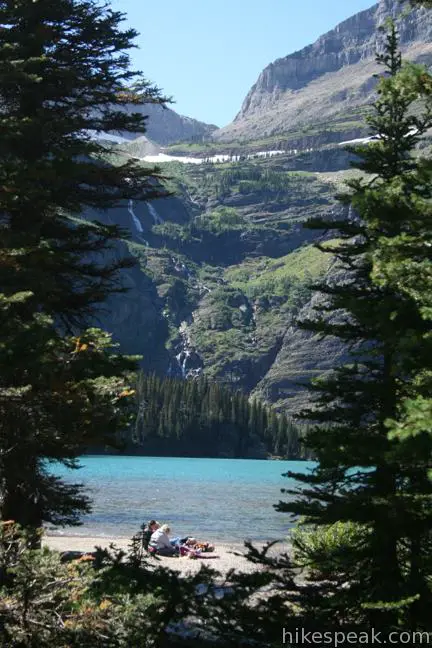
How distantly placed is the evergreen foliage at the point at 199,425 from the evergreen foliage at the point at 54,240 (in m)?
165

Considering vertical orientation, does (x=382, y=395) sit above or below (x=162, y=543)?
above

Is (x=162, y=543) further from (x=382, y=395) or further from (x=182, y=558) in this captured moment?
(x=382, y=395)

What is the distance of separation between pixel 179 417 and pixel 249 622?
17808 cm

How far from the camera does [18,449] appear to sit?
40.1ft

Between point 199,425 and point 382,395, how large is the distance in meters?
180

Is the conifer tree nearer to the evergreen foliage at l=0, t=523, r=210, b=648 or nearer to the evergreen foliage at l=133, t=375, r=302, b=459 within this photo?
the evergreen foliage at l=0, t=523, r=210, b=648

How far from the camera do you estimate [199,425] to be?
19062 centimetres

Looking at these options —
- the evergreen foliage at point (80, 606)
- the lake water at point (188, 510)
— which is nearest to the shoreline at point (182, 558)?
the lake water at point (188, 510)

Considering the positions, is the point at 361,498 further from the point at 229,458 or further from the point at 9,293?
the point at 229,458

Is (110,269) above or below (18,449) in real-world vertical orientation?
above

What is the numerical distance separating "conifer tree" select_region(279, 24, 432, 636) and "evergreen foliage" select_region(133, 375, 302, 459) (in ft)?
553

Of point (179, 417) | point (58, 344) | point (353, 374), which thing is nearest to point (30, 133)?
point (58, 344)

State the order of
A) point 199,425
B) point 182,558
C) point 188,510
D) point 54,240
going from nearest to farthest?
point 54,240, point 182,558, point 188,510, point 199,425

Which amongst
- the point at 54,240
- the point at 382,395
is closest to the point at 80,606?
the point at 382,395
